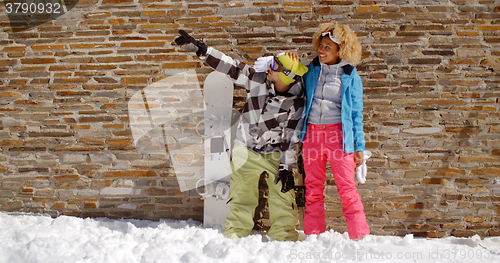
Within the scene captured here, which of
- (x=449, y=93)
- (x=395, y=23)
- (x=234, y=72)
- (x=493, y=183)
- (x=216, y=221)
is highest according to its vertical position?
(x=395, y=23)

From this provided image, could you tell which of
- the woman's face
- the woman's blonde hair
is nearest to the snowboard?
the woman's face

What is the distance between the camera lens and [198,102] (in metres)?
2.55

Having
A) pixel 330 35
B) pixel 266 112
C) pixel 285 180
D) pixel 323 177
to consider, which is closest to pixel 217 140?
pixel 266 112

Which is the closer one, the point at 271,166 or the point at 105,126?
the point at 271,166

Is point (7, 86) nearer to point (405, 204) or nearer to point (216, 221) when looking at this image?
point (216, 221)

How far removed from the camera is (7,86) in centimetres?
261

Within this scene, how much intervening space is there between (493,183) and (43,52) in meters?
4.43

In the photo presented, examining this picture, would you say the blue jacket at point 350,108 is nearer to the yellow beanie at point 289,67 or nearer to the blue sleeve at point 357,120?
the blue sleeve at point 357,120

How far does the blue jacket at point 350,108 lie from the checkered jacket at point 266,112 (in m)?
0.13

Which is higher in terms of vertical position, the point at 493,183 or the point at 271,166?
the point at 271,166

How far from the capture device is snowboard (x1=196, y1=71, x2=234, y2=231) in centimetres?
239

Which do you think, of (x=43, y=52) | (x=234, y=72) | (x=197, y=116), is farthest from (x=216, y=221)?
(x=43, y=52)

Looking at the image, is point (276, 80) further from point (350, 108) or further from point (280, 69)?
point (350, 108)

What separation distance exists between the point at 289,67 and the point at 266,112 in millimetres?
389
